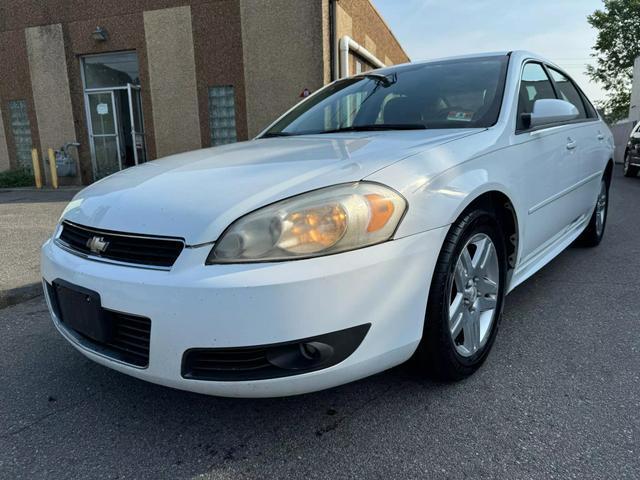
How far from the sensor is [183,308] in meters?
1.53

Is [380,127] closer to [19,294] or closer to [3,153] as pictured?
[19,294]

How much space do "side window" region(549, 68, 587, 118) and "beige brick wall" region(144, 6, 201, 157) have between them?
25.5 feet

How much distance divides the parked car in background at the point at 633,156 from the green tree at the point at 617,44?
2460cm

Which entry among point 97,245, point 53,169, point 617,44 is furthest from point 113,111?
point 617,44

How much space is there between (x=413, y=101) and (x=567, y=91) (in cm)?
173

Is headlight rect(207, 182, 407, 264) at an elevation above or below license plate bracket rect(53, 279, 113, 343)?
above

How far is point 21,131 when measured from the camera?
38.4 feet

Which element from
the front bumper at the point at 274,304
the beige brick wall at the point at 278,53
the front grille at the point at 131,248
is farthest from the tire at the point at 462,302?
the beige brick wall at the point at 278,53

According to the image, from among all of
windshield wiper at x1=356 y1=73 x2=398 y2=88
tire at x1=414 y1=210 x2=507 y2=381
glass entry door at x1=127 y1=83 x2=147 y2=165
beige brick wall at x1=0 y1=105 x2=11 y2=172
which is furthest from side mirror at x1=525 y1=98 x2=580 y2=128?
beige brick wall at x1=0 y1=105 x2=11 y2=172

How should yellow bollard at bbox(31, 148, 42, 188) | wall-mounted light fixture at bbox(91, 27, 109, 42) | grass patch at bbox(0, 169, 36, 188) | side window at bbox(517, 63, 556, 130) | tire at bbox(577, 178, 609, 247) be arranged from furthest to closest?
grass patch at bbox(0, 169, 36, 188), yellow bollard at bbox(31, 148, 42, 188), wall-mounted light fixture at bbox(91, 27, 109, 42), tire at bbox(577, 178, 609, 247), side window at bbox(517, 63, 556, 130)

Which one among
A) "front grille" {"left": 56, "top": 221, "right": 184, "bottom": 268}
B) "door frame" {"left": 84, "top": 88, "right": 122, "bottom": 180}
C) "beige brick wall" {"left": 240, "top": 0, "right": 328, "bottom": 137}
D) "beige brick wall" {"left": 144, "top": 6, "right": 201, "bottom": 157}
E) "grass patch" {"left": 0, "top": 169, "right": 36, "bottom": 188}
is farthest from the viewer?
"grass patch" {"left": 0, "top": 169, "right": 36, "bottom": 188}

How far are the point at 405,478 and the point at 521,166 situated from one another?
5.17 feet

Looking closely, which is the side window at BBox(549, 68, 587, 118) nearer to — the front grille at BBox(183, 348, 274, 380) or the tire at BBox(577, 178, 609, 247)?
the tire at BBox(577, 178, 609, 247)

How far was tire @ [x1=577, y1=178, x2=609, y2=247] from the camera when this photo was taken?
4207 millimetres
